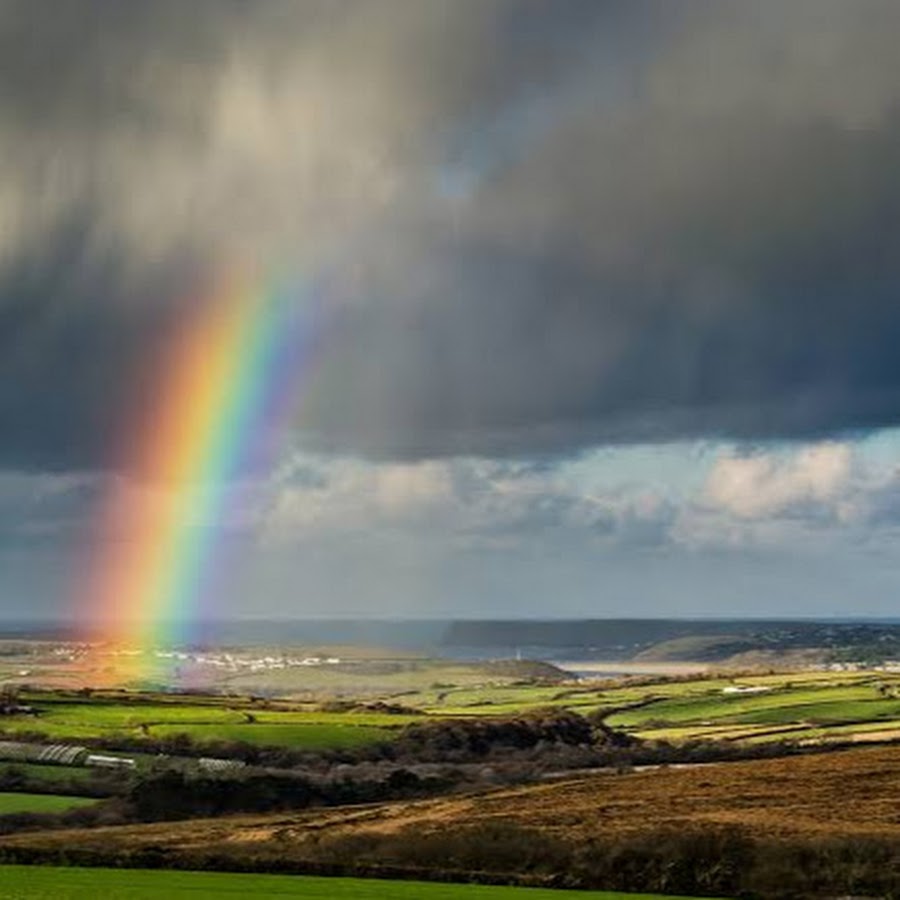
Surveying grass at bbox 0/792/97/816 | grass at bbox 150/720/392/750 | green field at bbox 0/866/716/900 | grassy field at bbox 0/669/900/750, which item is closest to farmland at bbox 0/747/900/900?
green field at bbox 0/866/716/900

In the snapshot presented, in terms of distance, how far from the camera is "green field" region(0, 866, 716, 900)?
38094mm

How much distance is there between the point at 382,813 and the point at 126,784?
21.0m

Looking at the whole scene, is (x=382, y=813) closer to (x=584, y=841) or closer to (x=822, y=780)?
(x=584, y=841)

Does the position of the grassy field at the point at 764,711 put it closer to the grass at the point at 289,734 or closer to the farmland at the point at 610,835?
the grass at the point at 289,734

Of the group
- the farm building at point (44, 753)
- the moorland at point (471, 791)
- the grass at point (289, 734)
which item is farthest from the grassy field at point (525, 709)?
the farm building at point (44, 753)

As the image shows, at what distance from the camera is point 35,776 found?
78.6m

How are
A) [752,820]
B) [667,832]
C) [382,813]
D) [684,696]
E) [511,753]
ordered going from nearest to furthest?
[667,832] < [752,820] < [382,813] < [511,753] < [684,696]

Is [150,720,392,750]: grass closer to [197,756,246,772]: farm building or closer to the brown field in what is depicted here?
[197,756,246,772]: farm building

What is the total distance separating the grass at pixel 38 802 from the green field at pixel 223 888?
24.3 meters

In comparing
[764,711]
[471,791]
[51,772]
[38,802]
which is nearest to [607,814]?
[471,791]

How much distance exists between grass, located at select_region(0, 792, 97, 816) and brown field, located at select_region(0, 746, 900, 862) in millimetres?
6147

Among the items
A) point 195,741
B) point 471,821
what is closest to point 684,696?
point 195,741

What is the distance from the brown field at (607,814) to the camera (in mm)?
51812

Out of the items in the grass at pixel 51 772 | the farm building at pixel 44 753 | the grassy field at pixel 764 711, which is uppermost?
the farm building at pixel 44 753
